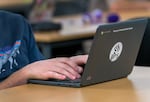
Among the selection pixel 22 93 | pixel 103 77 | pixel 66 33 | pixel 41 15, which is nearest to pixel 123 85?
pixel 103 77

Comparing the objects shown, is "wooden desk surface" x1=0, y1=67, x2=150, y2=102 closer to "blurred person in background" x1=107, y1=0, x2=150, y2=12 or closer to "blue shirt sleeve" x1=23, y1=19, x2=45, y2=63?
"blue shirt sleeve" x1=23, y1=19, x2=45, y2=63

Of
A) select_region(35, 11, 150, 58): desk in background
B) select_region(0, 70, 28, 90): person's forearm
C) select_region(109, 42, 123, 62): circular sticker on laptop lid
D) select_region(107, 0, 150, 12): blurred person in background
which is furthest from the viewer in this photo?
select_region(107, 0, 150, 12): blurred person in background

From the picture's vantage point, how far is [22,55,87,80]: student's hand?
5.17ft

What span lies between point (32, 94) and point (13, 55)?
0.50m

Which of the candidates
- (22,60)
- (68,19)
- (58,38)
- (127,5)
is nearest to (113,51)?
(22,60)

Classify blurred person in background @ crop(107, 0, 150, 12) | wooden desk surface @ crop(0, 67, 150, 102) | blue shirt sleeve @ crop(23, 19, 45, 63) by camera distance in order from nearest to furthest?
Result: wooden desk surface @ crop(0, 67, 150, 102)
blue shirt sleeve @ crop(23, 19, 45, 63)
blurred person in background @ crop(107, 0, 150, 12)

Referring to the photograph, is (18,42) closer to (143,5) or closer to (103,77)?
(103,77)

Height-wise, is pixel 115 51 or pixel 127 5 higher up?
pixel 115 51

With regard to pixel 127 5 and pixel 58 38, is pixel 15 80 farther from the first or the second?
pixel 127 5

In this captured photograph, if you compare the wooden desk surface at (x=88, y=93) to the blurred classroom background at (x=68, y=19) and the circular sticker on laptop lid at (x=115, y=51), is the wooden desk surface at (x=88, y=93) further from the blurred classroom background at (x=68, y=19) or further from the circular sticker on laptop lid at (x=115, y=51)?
the blurred classroom background at (x=68, y=19)

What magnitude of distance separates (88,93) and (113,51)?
0.17 metres

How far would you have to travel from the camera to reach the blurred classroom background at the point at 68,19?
3561 millimetres

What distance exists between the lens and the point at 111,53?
1.54 metres

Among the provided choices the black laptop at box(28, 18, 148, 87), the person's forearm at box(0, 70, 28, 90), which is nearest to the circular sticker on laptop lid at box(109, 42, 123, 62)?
the black laptop at box(28, 18, 148, 87)
